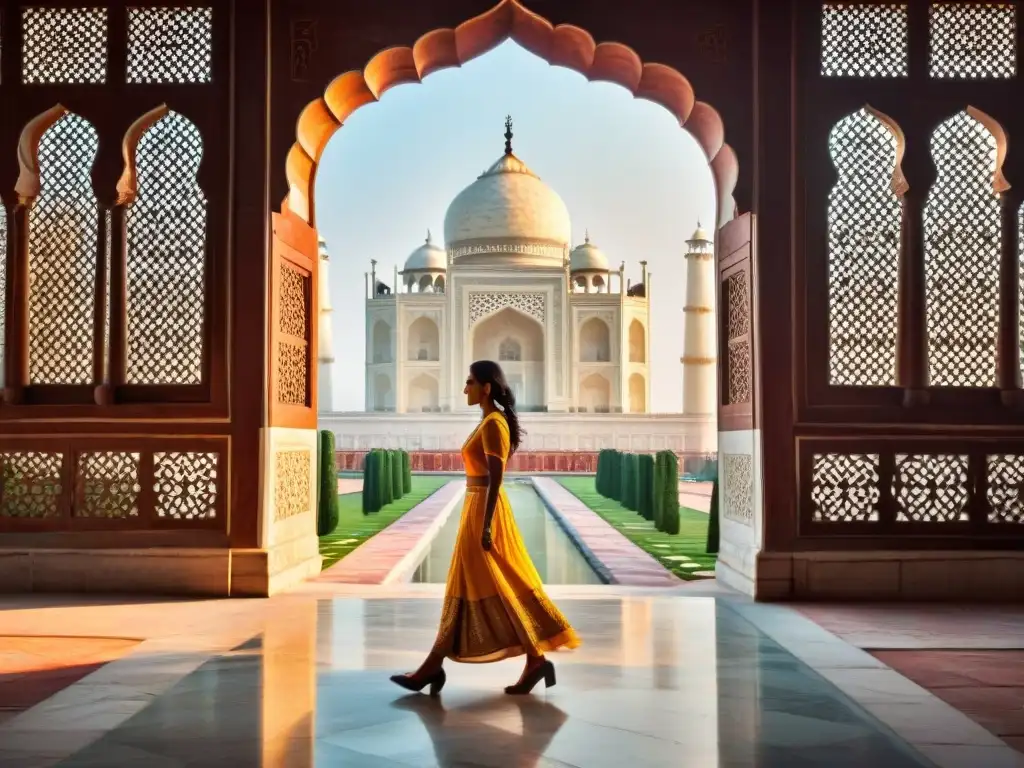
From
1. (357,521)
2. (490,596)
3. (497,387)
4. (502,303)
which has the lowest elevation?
(357,521)

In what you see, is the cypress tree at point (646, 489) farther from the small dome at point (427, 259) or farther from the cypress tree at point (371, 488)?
the small dome at point (427, 259)

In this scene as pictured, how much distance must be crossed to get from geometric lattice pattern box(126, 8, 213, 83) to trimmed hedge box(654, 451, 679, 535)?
192 inches

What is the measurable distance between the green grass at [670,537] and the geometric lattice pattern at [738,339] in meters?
1.16

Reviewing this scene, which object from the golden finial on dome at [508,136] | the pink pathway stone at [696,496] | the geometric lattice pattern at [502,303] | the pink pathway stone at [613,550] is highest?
the golden finial on dome at [508,136]

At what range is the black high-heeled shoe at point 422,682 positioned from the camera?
3.08 metres

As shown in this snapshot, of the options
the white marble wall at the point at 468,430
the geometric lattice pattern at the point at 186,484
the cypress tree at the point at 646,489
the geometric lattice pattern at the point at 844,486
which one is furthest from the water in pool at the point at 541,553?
the white marble wall at the point at 468,430

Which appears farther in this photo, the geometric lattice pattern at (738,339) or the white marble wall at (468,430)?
the white marble wall at (468,430)

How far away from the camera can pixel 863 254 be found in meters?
5.24

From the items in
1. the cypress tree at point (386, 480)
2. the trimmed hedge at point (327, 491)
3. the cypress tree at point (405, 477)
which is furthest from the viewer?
the cypress tree at point (405, 477)

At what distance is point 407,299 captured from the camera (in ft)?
90.9

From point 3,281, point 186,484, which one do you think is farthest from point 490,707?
point 3,281

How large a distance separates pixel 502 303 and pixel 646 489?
16730 millimetres

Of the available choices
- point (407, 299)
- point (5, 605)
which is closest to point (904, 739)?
point (5, 605)

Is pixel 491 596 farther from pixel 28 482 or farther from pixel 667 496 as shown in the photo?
pixel 667 496
